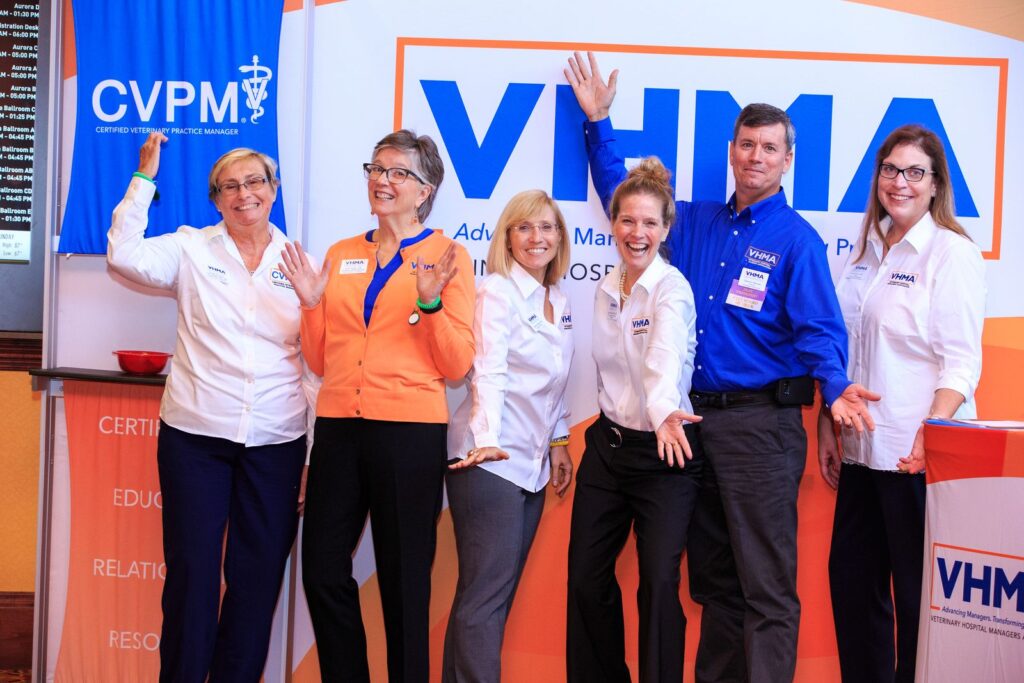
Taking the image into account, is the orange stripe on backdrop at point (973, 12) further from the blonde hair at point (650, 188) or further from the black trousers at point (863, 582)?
the black trousers at point (863, 582)

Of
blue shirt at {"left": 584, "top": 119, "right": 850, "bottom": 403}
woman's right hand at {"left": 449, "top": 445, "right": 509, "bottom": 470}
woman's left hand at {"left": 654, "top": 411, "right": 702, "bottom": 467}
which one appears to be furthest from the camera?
blue shirt at {"left": 584, "top": 119, "right": 850, "bottom": 403}

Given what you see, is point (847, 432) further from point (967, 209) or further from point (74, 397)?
point (74, 397)

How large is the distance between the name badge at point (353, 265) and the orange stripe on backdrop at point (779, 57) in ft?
2.93

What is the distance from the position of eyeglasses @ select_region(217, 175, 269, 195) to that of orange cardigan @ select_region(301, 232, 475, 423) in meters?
0.36

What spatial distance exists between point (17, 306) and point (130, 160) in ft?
2.75

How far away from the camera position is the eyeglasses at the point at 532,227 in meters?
2.96

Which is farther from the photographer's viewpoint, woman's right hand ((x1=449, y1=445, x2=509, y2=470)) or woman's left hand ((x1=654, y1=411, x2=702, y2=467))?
woman's right hand ((x1=449, y1=445, x2=509, y2=470))

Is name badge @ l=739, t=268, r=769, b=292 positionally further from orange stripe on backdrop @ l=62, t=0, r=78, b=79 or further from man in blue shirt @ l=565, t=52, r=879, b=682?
orange stripe on backdrop @ l=62, t=0, r=78, b=79

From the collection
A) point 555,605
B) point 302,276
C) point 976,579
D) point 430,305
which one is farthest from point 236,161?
point 976,579

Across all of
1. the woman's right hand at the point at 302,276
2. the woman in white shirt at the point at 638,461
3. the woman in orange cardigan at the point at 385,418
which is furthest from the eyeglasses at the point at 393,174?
the woman in white shirt at the point at 638,461

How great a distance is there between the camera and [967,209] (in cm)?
341

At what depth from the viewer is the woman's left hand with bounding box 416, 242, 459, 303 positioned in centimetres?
260

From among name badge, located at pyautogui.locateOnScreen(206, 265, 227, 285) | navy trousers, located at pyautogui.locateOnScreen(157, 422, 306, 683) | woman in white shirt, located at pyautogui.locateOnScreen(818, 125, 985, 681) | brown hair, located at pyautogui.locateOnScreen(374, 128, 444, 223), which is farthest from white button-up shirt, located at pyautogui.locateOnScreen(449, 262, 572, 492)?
woman in white shirt, located at pyautogui.locateOnScreen(818, 125, 985, 681)

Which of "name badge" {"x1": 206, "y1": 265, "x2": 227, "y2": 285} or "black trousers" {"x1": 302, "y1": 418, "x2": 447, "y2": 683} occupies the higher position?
"name badge" {"x1": 206, "y1": 265, "x2": 227, "y2": 285}
